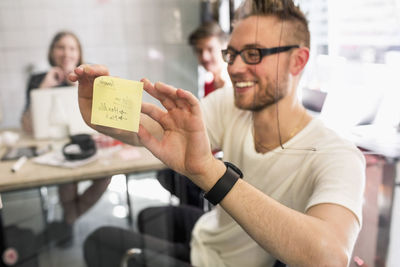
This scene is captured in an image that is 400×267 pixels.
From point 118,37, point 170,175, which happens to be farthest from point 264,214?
point 118,37

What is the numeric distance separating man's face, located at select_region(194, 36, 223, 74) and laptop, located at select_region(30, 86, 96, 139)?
1.65 feet

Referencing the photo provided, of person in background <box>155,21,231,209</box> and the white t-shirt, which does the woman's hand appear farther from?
the white t-shirt

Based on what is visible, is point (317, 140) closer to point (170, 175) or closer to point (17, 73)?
point (170, 175)

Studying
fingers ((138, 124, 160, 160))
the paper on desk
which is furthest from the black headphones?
fingers ((138, 124, 160, 160))

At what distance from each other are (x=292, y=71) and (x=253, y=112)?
119 mm

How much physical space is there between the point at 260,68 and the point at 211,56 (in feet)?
1.63

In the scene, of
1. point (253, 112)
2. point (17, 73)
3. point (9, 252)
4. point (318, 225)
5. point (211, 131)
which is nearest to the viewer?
point (318, 225)

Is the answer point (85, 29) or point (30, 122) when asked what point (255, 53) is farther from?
point (85, 29)

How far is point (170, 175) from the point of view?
3.22 ft

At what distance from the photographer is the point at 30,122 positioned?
65.1 inches

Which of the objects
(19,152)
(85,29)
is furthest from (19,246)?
(85,29)

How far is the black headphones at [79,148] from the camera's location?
4.42 ft

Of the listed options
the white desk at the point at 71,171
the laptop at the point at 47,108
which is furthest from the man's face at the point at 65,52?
the white desk at the point at 71,171

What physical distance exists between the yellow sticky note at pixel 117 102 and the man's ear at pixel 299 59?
0.87ft
